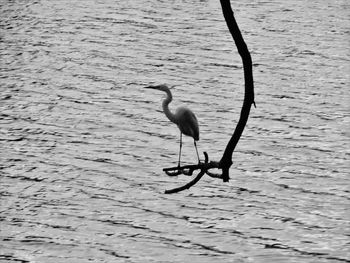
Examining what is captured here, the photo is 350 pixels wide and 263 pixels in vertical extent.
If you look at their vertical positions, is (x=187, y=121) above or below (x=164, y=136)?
above

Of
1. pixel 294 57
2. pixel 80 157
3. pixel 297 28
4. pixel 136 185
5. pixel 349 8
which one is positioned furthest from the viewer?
pixel 349 8

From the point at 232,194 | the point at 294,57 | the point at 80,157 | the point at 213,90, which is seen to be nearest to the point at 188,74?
the point at 213,90

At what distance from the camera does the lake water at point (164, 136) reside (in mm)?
3848

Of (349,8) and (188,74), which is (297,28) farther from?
(188,74)

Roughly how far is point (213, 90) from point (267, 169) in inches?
56.6

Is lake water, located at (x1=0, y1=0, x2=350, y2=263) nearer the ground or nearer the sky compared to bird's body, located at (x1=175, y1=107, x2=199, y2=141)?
nearer the ground

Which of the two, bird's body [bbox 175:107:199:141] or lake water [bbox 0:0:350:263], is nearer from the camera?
bird's body [bbox 175:107:199:141]

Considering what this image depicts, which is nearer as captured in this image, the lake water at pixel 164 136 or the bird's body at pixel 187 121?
the bird's body at pixel 187 121

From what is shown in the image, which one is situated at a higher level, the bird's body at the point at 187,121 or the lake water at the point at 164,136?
the bird's body at the point at 187,121

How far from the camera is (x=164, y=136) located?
5168mm

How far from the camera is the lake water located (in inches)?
151

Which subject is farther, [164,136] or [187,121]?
[164,136]

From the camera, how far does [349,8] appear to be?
8.45 meters

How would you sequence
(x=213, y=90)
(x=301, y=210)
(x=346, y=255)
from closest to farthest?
1. (x=346, y=255)
2. (x=301, y=210)
3. (x=213, y=90)
